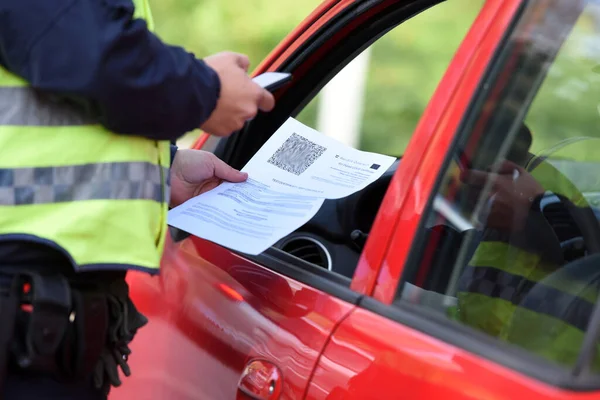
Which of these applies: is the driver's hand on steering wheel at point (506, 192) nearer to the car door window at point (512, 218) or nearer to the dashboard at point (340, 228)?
the car door window at point (512, 218)

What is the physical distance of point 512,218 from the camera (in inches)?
68.2

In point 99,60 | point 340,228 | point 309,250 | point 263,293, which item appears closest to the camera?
point 99,60

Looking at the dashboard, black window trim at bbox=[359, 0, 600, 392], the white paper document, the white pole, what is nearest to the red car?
black window trim at bbox=[359, 0, 600, 392]

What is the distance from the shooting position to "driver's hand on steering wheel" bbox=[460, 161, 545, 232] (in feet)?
5.23

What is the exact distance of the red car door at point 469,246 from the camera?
142 cm

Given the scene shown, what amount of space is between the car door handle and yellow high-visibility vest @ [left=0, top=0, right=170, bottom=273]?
307 mm

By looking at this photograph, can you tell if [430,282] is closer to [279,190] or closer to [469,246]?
[469,246]

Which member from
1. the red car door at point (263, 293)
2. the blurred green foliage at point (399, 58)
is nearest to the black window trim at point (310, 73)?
the red car door at point (263, 293)

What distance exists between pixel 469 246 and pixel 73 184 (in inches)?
27.3

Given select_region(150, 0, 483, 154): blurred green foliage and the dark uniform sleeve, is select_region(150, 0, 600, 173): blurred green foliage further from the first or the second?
the dark uniform sleeve

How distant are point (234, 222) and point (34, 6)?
600 mm

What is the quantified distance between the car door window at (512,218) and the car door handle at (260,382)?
0.27 metres

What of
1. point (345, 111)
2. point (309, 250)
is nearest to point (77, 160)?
point (309, 250)

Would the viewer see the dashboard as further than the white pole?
No
